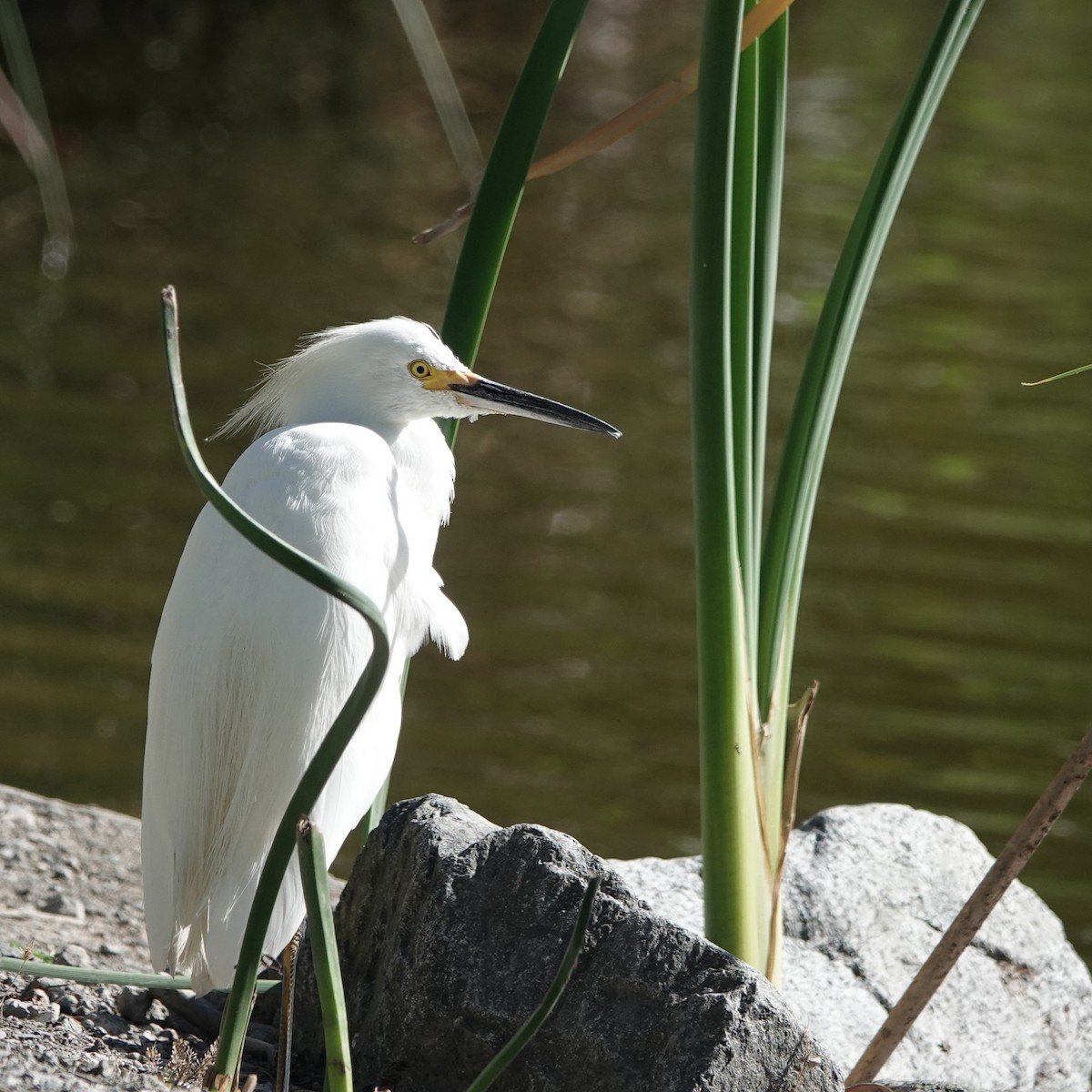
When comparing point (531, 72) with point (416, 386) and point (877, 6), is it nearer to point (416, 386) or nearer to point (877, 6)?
point (416, 386)

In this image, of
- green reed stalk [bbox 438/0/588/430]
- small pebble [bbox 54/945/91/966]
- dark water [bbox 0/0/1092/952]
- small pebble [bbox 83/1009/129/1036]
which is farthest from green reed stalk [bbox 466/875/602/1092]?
dark water [bbox 0/0/1092/952]

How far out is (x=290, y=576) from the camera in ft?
8.18

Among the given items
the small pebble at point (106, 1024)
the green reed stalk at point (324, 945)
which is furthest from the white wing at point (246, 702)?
the green reed stalk at point (324, 945)

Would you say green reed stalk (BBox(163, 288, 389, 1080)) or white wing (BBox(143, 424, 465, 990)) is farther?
white wing (BBox(143, 424, 465, 990))

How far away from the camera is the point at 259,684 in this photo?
2465 mm

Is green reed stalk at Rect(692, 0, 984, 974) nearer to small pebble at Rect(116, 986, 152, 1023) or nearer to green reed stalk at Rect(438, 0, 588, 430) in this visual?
green reed stalk at Rect(438, 0, 588, 430)

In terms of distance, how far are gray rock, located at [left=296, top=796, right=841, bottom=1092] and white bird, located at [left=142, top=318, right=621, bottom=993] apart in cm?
17

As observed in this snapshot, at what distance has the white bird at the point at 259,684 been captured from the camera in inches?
97.1

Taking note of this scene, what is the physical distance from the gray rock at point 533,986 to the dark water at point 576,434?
2628 mm

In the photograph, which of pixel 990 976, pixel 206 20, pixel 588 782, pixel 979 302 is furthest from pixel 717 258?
pixel 206 20

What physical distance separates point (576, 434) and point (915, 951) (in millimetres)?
4869

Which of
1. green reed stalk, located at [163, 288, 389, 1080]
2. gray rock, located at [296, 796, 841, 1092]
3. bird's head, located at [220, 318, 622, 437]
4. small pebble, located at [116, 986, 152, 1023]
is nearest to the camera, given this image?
green reed stalk, located at [163, 288, 389, 1080]

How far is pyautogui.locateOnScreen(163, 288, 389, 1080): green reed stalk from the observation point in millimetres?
1542

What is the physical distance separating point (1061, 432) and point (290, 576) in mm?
6329
